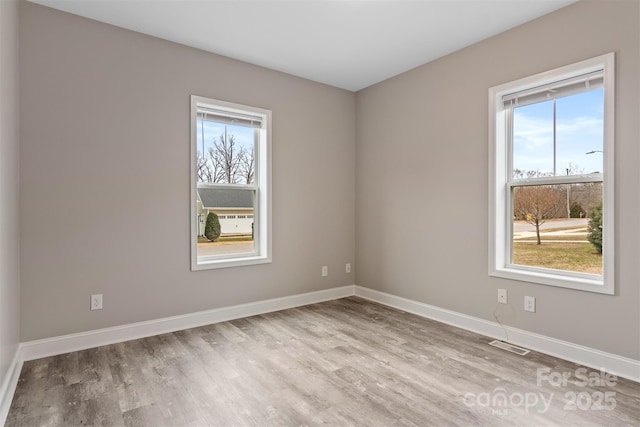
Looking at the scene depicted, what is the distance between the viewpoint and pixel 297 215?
13.7 feet

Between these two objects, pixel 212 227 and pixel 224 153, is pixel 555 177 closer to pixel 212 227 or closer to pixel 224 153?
pixel 224 153

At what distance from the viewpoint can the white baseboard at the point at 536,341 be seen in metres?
2.40

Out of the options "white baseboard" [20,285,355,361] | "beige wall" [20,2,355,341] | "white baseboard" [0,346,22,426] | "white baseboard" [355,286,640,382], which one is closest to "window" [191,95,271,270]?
"beige wall" [20,2,355,341]

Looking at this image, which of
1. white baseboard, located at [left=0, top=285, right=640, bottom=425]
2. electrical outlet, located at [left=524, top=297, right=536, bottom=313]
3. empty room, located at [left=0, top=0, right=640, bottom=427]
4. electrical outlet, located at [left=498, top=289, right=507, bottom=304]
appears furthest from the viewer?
electrical outlet, located at [left=498, top=289, right=507, bottom=304]

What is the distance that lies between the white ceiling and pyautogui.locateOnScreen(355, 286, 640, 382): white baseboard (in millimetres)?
2546

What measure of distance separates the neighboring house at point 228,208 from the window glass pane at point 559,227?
2659 millimetres

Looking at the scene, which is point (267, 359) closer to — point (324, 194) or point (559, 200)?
point (324, 194)

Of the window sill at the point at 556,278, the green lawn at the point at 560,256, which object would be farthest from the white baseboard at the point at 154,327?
the green lawn at the point at 560,256

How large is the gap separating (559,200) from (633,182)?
0.57 meters

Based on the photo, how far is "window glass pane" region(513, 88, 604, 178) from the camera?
2.67 metres

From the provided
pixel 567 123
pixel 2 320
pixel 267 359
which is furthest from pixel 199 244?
pixel 567 123

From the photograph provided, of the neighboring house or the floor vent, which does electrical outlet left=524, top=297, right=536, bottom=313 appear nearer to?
the floor vent

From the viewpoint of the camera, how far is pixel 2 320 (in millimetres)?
1956

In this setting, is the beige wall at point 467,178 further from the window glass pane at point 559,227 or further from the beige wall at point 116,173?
the beige wall at point 116,173
